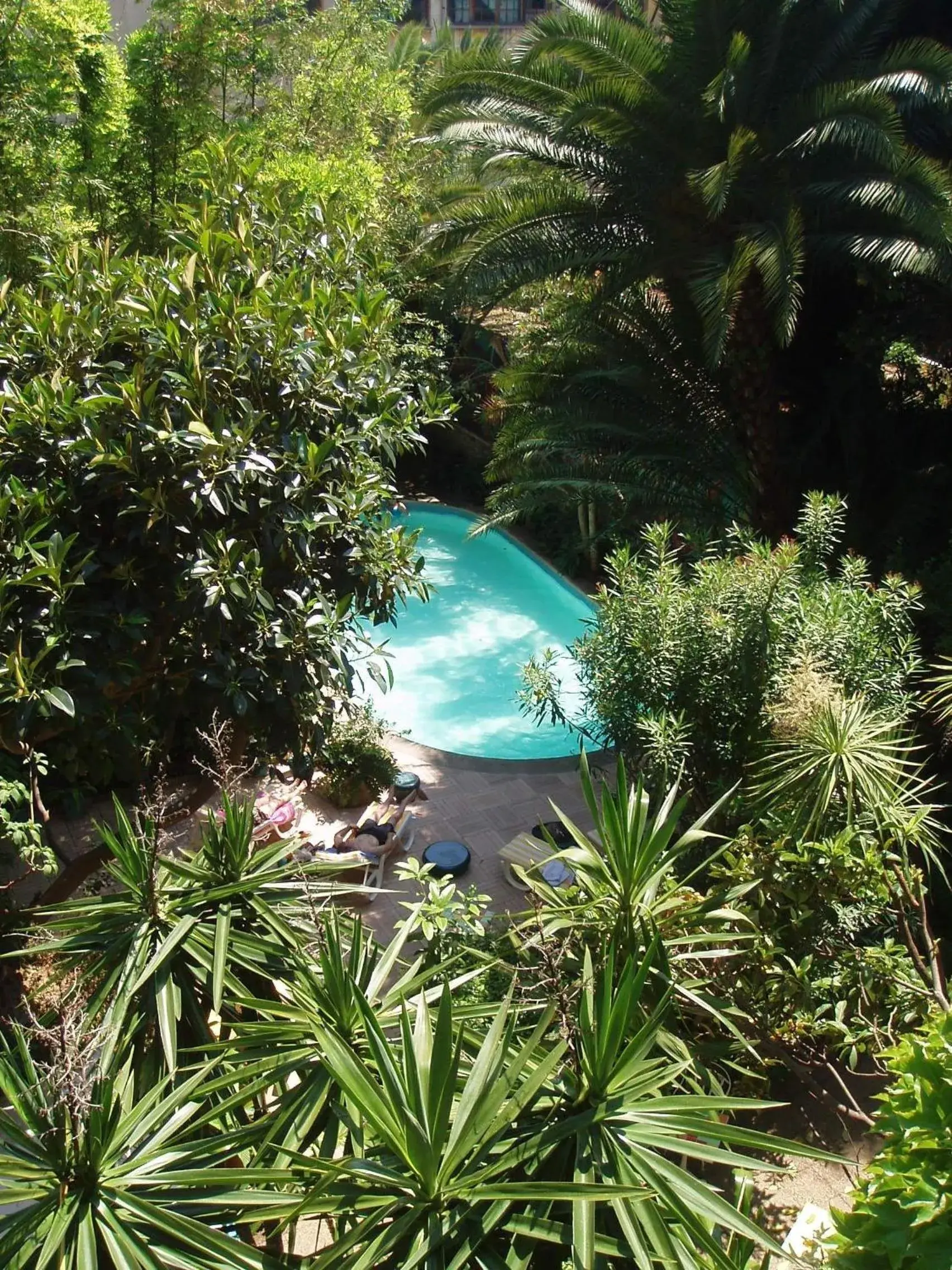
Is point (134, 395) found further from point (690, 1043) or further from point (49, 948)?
point (690, 1043)

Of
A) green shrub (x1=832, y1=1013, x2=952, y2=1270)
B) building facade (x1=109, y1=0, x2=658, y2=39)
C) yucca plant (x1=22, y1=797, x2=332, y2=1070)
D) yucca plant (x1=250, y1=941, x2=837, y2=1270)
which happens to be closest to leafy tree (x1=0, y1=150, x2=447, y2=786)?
yucca plant (x1=22, y1=797, x2=332, y2=1070)

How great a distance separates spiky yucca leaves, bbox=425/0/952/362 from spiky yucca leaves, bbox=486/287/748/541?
543 millimetres

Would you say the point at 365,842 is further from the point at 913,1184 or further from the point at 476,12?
the point at 476,12

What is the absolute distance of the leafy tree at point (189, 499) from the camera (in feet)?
15.5

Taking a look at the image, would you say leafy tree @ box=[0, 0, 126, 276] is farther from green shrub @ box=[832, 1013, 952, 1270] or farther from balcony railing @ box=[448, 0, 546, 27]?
balcony railing @ box=[448, 0, 546, 27]

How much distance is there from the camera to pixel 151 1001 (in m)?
4.14

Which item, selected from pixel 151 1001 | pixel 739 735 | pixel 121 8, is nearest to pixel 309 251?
pixel 739 735

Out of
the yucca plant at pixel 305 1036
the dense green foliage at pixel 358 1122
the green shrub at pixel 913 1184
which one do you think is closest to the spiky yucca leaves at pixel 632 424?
the dense green foliage at pixel 358 1122

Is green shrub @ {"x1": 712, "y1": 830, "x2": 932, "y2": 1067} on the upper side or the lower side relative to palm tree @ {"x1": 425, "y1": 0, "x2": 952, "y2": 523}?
lower

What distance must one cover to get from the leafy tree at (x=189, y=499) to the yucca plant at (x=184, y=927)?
30.5 inches

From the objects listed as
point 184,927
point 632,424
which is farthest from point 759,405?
point 184,927

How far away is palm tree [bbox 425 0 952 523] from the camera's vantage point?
7375mm

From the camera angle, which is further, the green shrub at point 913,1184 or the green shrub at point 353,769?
the green shrub at point 353,769

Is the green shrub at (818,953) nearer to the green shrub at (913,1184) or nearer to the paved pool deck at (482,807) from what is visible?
the green shrub at (913,1184)
